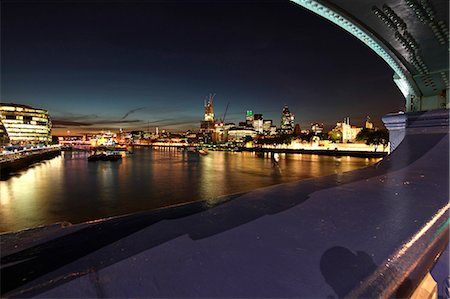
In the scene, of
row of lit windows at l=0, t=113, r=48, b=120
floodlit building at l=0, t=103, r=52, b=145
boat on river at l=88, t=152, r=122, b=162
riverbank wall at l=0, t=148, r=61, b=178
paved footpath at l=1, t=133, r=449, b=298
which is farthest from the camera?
floodlit building at l=0, t=103, r=52, b=145

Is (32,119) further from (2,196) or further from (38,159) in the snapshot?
(2,196)

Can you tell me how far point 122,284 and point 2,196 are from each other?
29808 millimetres

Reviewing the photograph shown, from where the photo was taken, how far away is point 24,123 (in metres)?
114

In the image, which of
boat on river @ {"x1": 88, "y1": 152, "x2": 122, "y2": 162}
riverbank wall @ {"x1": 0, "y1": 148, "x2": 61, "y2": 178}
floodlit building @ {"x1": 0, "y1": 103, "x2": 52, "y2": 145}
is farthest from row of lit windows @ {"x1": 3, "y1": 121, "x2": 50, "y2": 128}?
boat on river @ {"x1": 88, "y1": 152, "x2": 122, "y2": 162}

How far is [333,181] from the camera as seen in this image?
5.31 m

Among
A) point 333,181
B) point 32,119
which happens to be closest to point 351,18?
point 333,181

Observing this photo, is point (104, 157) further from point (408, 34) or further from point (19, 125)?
point (19, 125)

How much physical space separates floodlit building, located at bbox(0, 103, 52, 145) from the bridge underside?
13575 centimetres

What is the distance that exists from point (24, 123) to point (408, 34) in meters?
145

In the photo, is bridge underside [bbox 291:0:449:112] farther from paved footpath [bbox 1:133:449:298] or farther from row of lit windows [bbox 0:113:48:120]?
row of lit windows [bbox 0:113:48:120]

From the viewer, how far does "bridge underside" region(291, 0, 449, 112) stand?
12.0 m

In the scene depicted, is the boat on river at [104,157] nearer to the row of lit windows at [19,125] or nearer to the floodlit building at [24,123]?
the floodlit building at [24,123]


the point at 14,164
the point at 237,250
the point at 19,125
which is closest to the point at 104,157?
the point at 14,164

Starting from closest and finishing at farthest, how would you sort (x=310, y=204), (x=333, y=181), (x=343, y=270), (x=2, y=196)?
(x=343, y=270) < (x=310, y=204) < (x=333, y=181) < (x=2, y=196)
